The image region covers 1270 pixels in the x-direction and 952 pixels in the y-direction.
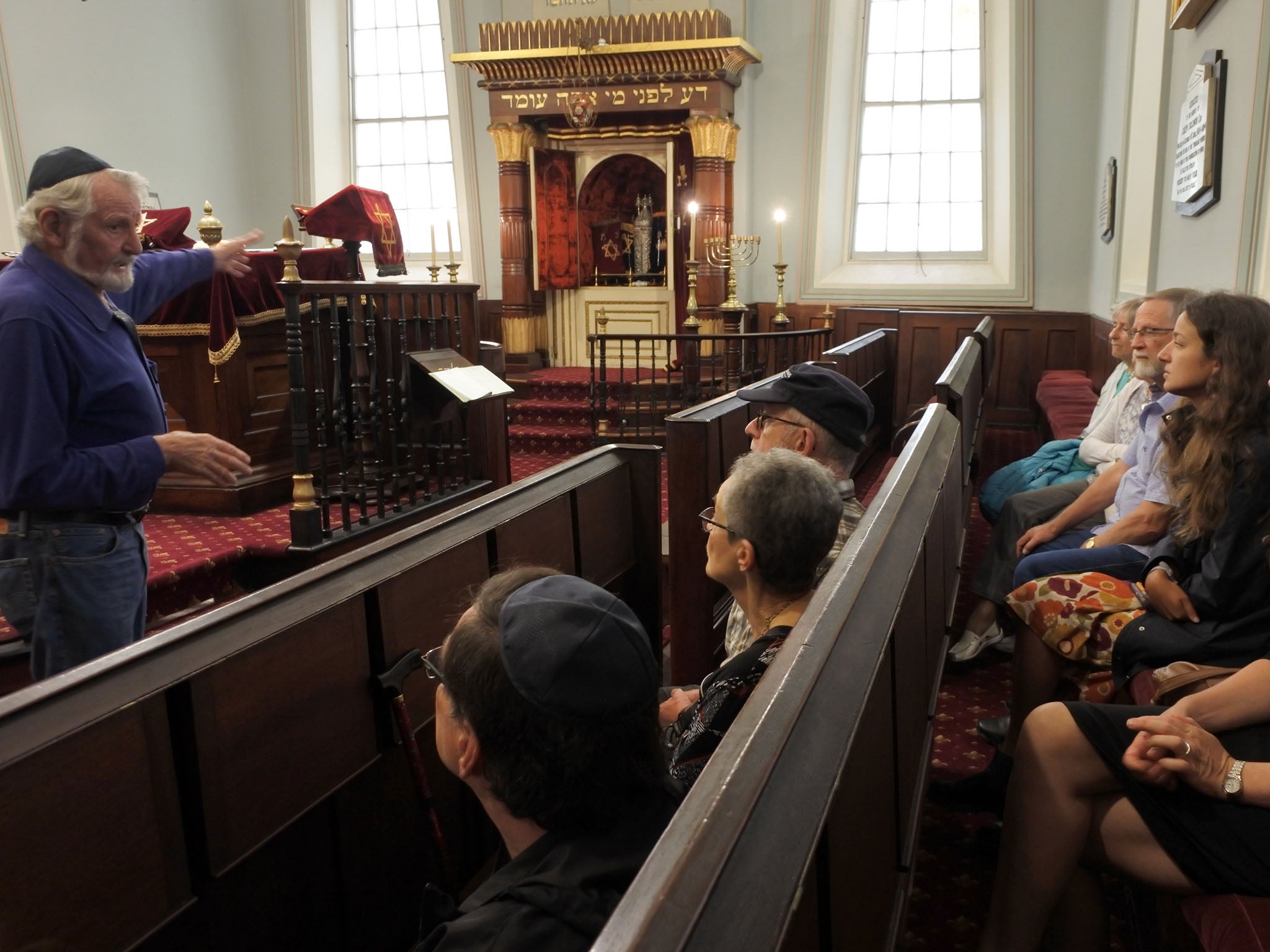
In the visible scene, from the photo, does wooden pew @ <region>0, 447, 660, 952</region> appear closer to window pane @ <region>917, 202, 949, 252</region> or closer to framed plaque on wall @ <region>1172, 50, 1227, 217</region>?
framed plaque on wall @ <region>1172, 50, 1227, 217</region>

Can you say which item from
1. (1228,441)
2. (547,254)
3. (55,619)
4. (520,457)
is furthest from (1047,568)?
(547,254)

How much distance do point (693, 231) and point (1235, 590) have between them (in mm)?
7409

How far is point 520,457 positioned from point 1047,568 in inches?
217

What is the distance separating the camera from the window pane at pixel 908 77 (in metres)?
9.62

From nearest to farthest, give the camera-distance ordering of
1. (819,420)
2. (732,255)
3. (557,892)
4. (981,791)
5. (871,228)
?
(557,892), (819,420), (981,791), (732,255), (871,228)

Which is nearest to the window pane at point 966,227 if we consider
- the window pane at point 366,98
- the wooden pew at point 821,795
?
the window pane at point 366,98

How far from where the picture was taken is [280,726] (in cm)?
157

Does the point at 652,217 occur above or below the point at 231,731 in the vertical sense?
above

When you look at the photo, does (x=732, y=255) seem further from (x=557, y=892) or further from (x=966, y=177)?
(x=557, y=892)

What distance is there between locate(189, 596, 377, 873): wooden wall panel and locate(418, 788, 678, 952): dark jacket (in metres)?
0.56

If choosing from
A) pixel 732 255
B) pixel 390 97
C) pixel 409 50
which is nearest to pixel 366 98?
pixel 390 97

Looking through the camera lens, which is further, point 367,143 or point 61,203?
point 367,143

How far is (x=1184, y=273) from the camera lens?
4715 millimetres

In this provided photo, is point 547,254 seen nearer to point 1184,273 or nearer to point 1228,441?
point 1184,273
